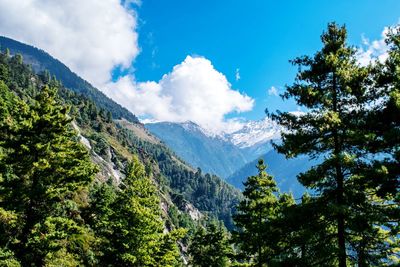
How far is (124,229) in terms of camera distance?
2431 cm

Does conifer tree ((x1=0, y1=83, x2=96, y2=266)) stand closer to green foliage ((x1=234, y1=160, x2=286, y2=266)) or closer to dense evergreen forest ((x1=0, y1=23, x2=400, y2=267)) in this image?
dense evergreen forest ((x1=0, y1=23, x2=400, y2=267))

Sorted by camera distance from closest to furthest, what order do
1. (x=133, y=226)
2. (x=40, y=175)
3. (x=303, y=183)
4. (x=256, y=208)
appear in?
(x=303, y=183), (x=40, y=175), (x=133, y=226), (x=256, y=208)

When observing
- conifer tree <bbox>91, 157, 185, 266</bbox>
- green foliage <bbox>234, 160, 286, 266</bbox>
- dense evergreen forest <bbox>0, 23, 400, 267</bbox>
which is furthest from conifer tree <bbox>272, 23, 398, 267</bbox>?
conifer tree <bbox>91, 157, 185, 266</bbox>

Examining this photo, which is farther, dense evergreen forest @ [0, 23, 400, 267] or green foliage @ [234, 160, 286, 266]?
green foliage @ [234, 160, 286, 266]

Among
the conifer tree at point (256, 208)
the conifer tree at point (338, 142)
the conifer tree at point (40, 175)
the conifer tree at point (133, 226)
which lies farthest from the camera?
the conifer tree at point (256, 208)

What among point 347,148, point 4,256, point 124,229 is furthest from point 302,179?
point 4,256

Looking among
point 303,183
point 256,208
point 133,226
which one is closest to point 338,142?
point 303,183

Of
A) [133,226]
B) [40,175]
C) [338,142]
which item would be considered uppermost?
[338,142]

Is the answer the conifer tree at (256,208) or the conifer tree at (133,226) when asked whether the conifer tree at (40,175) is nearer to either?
the conifer tree at (133,226)

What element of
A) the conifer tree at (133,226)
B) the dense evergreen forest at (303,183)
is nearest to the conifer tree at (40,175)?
the dense evergreen forest at (303,183)

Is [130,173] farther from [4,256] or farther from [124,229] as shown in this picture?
[4,256]

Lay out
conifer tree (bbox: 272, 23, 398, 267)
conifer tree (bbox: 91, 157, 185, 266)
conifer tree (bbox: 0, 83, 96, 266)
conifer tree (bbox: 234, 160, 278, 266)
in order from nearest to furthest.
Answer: conifer tree (bbox: 272, 23, 398, 267) < conifer tree (bbox: 0, 83, 96, 266) < conifer tree (bbox: 91, 157, 185, 266) < conifer tree (bbox: 234, 160, 278, 266)

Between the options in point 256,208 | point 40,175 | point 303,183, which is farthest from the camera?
point 256,208

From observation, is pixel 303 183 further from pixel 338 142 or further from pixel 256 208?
pixel 256 208
